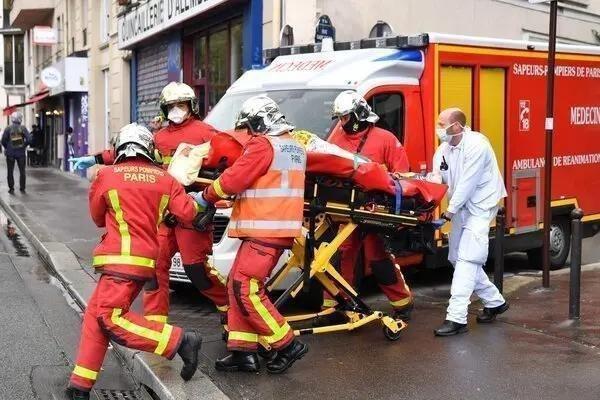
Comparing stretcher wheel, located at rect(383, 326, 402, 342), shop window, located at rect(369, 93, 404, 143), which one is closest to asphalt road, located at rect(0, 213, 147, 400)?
stretcher wheel, located at rect(383, 326, 402, 342)

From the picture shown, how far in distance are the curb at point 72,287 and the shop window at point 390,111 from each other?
124 inches

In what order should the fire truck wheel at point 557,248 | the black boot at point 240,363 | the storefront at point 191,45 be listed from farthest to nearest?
the storefront at point 191,45
the fire truck wheel at point 557,248
the black boot at point 240,363

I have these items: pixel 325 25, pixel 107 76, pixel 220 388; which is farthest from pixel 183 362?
pixel 107 76

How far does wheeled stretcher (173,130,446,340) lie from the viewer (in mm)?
5781

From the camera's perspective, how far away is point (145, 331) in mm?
5039

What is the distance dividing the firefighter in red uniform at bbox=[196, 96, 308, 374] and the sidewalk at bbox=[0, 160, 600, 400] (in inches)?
13.2

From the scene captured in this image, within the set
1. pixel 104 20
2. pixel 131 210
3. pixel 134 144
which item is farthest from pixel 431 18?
pixel 104 20

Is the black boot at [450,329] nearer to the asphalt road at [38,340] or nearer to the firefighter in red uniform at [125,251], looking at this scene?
the firefighter in red uniform at [125,251]

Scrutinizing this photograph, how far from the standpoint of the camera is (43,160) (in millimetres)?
34031

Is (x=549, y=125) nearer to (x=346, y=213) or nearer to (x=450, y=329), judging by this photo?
(x=450, y=329)

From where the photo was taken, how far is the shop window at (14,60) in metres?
47.4

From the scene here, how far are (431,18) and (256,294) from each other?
9.32m

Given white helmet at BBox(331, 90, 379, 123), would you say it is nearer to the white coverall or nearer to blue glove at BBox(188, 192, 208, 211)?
the white coverall

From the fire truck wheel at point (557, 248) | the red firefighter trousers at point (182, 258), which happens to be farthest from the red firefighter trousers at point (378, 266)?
the fire truck wheel at point (557, 248)
